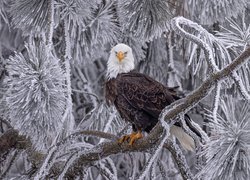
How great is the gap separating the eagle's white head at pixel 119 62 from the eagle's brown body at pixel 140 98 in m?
0.13

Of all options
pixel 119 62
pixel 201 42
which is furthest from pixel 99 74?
pixel 201 42

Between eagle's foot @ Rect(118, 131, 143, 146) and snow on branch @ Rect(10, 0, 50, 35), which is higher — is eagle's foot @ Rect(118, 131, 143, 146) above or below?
below

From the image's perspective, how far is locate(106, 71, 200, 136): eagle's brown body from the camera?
3189 mm

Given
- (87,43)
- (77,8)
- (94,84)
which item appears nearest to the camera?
(77,8)

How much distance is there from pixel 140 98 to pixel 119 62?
324 millimetres

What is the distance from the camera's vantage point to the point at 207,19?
11.9ft

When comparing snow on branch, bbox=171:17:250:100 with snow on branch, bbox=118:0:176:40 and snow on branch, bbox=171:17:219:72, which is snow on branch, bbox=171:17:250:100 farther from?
snow on branch, bbox=118:0:176:40

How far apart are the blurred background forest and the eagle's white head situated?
0.11 m

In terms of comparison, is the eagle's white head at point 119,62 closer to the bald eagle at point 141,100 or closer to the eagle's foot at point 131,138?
the bald eagle at point 141,100

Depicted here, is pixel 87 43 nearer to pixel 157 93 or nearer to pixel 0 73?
pixel 0 73

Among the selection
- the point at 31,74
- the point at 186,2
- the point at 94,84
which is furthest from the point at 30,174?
the point at 94,84

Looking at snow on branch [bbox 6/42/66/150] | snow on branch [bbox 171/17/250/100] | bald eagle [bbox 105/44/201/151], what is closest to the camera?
snow on branch [bbox 171/17/250/100]

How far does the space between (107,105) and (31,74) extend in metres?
0.99

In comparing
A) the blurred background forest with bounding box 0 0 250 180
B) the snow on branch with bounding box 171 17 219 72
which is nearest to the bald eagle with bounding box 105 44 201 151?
the blurred background forest with bounding box 0 0 250 180
